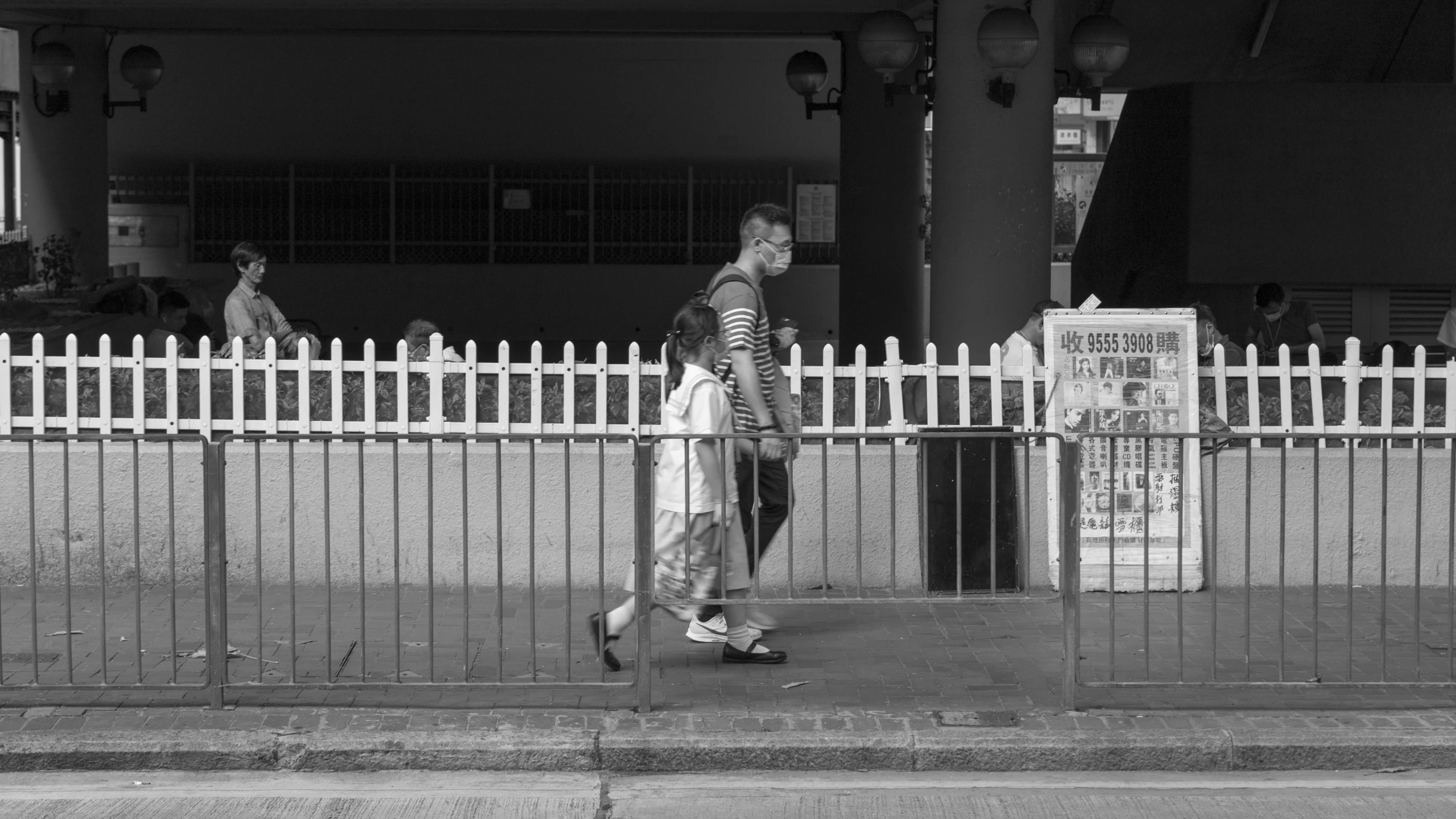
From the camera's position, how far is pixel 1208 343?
8797 mm

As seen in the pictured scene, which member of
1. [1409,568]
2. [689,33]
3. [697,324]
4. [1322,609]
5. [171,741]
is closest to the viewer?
[171,741]

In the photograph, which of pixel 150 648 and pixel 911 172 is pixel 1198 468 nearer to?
pixel 150 648

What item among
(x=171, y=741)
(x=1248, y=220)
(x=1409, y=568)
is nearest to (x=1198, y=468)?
(x=1409, y=568)

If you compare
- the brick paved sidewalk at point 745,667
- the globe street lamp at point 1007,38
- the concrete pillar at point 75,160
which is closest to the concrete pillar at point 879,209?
the globe street lamp at point 1007,38

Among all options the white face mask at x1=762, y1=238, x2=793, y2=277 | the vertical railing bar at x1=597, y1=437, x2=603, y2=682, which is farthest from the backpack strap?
the vertical railing bar at x1=597, y1=437, x2=603, y2=682

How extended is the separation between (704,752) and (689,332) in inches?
70.4

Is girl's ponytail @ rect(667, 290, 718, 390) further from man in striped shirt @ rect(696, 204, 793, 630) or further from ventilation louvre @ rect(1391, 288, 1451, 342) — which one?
ventilation louvre @ rect(1391, 288, 1451, 342)

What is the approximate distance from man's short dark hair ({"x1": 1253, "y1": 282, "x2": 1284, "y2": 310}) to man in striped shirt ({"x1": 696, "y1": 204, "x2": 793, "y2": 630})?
5.79 meters

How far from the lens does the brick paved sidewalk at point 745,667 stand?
6473mm

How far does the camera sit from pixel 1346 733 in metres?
6.13

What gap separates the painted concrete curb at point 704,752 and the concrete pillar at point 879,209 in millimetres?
10448

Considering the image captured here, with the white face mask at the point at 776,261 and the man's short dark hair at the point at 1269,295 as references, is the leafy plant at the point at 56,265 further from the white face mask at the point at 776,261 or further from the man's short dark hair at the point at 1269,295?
the white face mask at the point at 776,261

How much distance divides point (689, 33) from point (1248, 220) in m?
6.74

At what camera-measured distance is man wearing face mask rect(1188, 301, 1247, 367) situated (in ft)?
28.8
